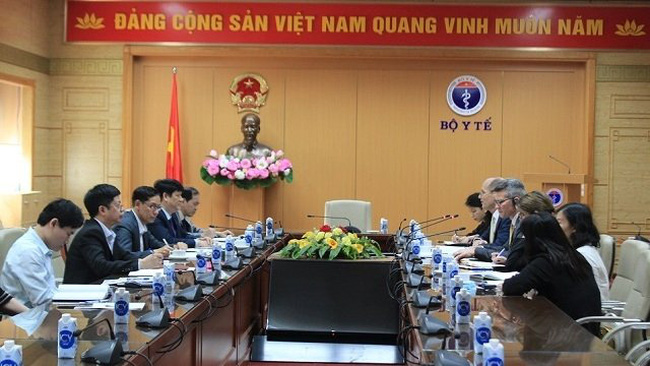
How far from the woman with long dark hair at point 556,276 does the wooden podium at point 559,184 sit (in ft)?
14.8

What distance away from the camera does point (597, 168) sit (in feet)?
30.6

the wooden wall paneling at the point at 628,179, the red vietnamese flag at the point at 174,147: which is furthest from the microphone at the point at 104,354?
the wooden wall paneling at the point at 628,179

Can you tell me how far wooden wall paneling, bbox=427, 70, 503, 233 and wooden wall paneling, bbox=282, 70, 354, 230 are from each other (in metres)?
0.87

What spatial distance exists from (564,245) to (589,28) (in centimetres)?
606

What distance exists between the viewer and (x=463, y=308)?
9.73 feet

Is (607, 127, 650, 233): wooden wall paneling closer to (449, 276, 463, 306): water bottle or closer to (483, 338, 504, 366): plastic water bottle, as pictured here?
(449, 276, 463, 306): water bottle

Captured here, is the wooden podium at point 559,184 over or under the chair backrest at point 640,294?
over

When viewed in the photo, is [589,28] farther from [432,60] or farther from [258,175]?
[258,175]

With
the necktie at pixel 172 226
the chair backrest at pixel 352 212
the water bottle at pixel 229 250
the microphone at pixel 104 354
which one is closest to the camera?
the microphone at pixel 104 354

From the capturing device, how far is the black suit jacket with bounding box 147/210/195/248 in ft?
20.6

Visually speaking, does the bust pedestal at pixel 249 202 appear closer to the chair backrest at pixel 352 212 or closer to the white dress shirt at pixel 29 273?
the chair backrest at pixel 352 212

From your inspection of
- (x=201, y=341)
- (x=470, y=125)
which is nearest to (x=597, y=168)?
(x=470, y=125)

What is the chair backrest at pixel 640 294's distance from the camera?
4039 millimetres

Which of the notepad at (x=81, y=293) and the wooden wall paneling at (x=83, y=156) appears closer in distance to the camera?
the notepad at (x=81, y=293)
